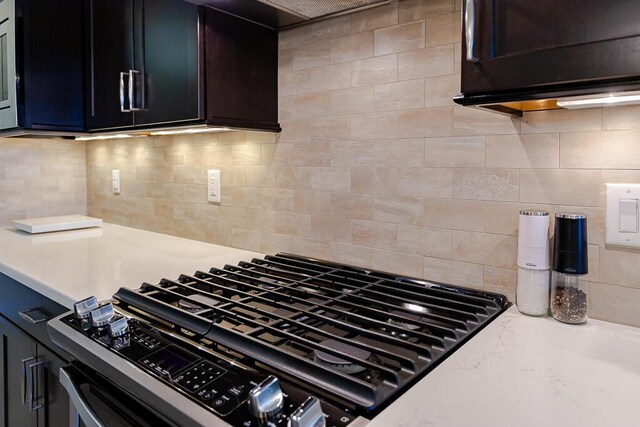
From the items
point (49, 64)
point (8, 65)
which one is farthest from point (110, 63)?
point (8, 65)

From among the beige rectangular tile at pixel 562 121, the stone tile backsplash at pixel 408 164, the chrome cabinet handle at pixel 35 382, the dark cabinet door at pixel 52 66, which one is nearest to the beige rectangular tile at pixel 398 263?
the stone tile backsplash at pixel 408 164

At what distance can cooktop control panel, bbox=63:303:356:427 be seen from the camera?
2.01 feet

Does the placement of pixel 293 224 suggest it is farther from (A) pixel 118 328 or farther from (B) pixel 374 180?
(A) pixel 118 328

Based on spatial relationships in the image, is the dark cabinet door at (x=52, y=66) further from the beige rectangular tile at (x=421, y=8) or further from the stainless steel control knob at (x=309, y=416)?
the stainless steel control knob at (x=309, y=416)

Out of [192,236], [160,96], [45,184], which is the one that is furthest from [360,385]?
[45,184]

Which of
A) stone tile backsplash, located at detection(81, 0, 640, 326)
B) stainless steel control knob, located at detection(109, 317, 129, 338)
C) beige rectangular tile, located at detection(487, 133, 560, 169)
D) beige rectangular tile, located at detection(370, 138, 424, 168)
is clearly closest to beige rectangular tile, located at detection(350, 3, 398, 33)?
stone tile backsplash, located at detection(81, 0, 640, 326)

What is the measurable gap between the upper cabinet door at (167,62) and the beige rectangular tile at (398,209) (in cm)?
61

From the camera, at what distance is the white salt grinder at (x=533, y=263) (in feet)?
3.18

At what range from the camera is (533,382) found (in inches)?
28.3

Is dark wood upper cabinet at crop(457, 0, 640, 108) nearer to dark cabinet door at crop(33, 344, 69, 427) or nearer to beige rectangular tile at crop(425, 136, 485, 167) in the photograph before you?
beige rectangular tile at crop(425, 136, 485, 167)

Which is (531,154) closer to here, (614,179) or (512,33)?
(614,179)

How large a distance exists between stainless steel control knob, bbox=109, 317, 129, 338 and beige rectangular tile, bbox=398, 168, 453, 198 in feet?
2.57

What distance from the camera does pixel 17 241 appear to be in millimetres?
1951

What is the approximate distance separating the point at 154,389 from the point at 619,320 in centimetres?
94
